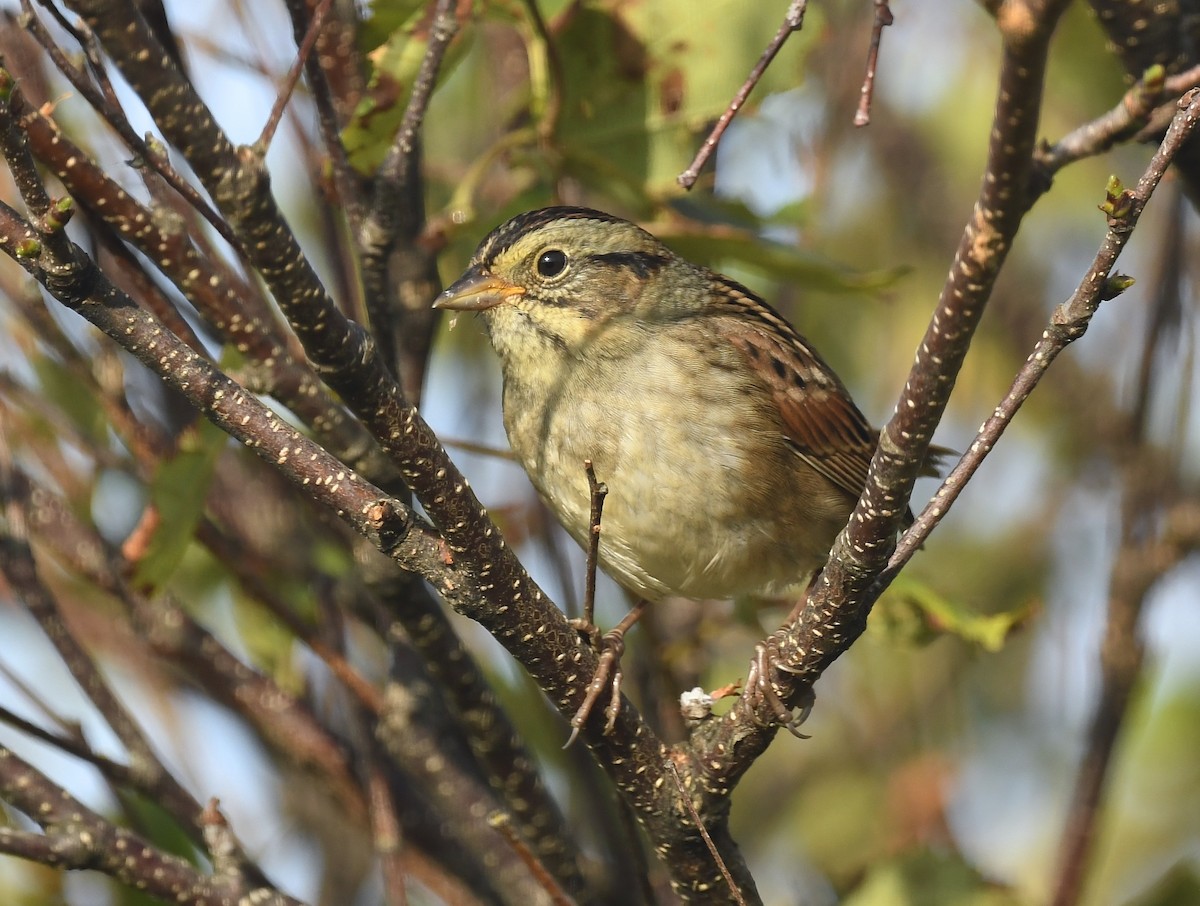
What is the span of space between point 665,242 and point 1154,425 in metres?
1.84

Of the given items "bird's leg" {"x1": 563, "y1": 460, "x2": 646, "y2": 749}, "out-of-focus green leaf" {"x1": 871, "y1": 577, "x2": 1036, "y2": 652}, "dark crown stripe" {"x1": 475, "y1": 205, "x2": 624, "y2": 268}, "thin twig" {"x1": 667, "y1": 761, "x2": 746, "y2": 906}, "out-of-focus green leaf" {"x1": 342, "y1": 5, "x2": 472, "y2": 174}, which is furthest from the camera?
"dark crown stripe" {"x1": 475, "y1": 205, "x2": 624, "y2": 268}

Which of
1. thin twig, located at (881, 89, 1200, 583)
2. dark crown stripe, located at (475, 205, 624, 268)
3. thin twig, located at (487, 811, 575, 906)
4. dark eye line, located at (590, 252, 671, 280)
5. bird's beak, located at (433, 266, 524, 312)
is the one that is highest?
dark eye line, located at (590, 252, 671, 280)

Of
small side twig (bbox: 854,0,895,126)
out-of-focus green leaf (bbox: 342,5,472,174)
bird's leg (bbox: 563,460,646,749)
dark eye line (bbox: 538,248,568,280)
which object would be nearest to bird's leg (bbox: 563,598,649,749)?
bird's leg (bbox: 563,460,646,749)

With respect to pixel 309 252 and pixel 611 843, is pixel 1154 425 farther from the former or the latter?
pixel 309 252

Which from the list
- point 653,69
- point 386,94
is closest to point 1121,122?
point 386,94

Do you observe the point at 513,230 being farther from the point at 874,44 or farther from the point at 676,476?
the point at 874,44

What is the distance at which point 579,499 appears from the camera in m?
3.17

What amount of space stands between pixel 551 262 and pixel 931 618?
1.19 m

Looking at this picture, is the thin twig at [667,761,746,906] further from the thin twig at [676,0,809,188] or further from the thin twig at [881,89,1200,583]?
the thin twig at [676,0,809,188]

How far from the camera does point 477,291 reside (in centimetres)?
332

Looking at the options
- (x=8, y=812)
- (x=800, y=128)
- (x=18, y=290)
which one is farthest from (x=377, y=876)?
(x=800, y=128)

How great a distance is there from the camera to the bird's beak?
10.6 feet

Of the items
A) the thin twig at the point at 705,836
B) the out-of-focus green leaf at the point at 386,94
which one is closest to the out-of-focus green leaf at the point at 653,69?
the out-of-focus green leaf at the point at 386,94

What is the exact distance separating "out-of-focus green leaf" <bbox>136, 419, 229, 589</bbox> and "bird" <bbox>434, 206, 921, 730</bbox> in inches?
23.2
